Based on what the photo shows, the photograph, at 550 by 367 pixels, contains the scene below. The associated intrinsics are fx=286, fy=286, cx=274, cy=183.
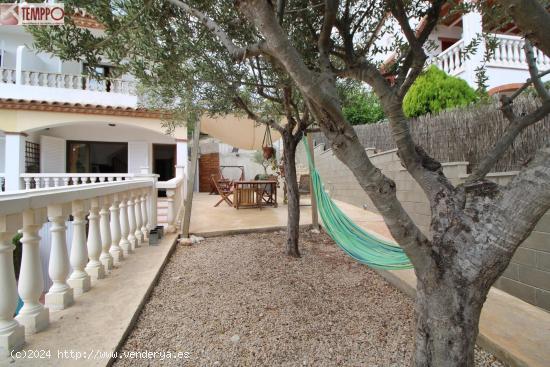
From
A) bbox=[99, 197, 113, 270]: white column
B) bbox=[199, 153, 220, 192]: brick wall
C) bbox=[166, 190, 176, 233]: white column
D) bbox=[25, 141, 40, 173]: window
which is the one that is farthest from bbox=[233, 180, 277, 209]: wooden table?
bbox=[199, 153, 220, 192]: brick wall

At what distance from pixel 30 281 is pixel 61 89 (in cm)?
838

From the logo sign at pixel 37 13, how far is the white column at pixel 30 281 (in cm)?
167

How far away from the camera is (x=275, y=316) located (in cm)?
209

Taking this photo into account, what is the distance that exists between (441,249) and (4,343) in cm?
206

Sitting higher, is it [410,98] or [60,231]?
[410,98]

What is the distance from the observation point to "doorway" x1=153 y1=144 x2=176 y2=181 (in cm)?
1084

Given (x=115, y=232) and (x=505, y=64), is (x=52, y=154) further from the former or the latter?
(x=505, y=64)

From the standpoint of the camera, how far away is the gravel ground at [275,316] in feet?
5.41

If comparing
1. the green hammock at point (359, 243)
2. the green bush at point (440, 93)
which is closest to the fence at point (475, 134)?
the green bush at point (440, 93)

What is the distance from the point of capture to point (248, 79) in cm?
358

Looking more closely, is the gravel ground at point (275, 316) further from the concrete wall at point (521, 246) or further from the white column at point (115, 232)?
the concrete wall at point (521, 246)

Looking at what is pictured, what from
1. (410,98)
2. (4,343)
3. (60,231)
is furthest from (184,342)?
(410,98)

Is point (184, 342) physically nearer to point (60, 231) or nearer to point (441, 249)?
point (60, 231)

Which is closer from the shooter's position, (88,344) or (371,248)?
(88,344)
